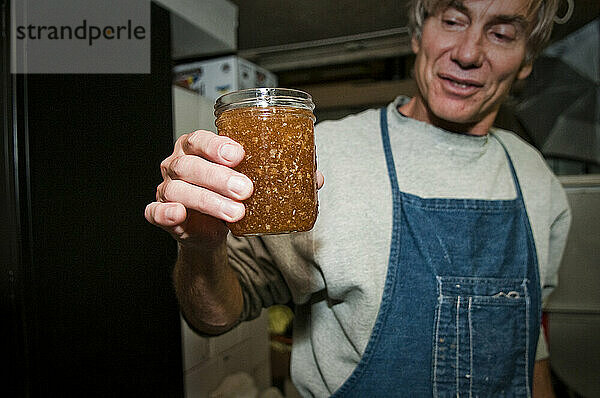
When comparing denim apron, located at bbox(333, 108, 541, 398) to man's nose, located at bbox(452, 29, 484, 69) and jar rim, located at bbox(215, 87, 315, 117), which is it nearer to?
man's nose, located at bbox(452, 29, 484, 69)

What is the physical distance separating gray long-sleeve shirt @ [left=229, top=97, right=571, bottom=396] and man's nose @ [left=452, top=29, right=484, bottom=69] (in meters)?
0.16

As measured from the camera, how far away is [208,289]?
820mm

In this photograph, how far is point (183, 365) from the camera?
1.74 m

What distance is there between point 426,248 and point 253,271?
359 millimetres

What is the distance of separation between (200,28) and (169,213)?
1.52 metres

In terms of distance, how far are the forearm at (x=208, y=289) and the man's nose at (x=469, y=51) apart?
0.63 meters

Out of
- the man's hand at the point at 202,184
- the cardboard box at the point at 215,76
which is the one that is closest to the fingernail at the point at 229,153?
the man's hand at the point at 202,184

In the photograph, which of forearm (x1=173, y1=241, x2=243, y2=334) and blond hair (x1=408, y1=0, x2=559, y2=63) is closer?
forearm (x1=173, y1=241, x2=243, y2=334)

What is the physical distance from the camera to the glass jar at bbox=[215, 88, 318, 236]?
55cm

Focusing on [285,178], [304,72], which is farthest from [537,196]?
[304,72]

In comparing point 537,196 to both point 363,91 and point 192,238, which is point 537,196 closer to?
point 192,238

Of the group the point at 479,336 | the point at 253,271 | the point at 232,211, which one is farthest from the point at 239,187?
the point at 479,336

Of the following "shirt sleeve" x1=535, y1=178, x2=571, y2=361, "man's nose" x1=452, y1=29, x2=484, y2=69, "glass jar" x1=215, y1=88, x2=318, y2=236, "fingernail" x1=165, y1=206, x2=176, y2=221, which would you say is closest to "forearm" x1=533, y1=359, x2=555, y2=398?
"shirt sleeve" x1=535, y1=178, x2=571, y2=361

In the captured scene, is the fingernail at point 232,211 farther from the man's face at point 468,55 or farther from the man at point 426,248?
the man's face at point 468,55
